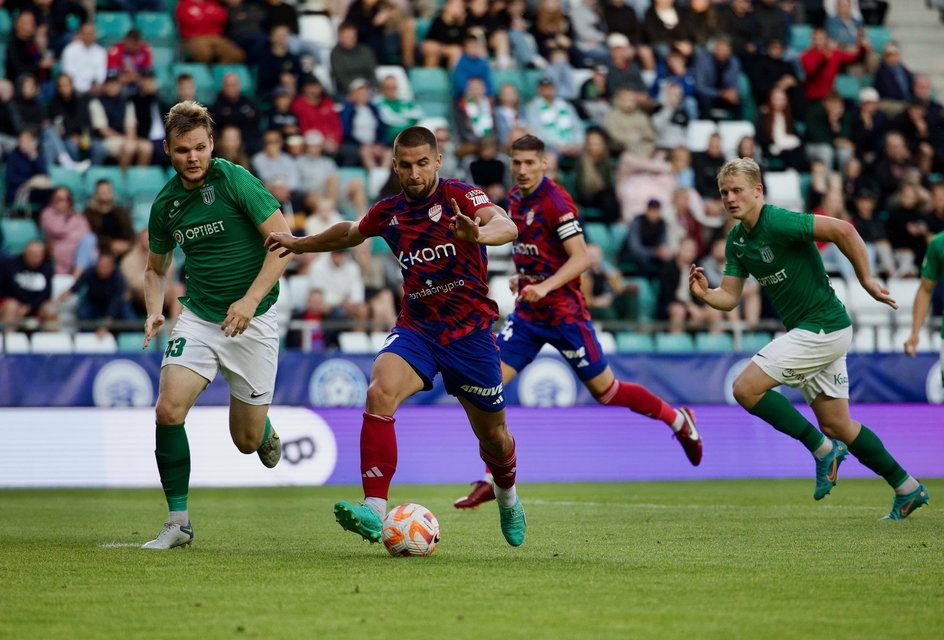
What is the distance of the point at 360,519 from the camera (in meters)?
6.57

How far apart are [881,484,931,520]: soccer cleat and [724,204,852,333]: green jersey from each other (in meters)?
1.30

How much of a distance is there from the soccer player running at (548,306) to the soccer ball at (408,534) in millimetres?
3278

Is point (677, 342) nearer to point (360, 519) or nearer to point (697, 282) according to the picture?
point (697, 282)

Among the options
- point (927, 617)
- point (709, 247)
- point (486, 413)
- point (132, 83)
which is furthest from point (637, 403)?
point (132, 83)

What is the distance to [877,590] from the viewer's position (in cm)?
572

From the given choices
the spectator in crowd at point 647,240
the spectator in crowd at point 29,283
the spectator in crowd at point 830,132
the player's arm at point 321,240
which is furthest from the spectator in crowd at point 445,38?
the player's arm at point 321,240

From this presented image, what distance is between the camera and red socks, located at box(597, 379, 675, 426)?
11.2 m

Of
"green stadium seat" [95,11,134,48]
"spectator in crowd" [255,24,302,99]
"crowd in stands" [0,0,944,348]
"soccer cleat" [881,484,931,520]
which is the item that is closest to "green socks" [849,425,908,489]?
"soccer cleat" [881,484,931,520]

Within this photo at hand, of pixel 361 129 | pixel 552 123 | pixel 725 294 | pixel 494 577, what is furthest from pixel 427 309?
pixel 552 123

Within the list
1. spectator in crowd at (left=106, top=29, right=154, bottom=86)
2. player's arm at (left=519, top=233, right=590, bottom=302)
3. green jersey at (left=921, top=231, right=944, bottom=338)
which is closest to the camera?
player's arm at (left=519, top=233, right=590, bottom=302)

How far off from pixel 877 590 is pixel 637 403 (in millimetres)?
5558

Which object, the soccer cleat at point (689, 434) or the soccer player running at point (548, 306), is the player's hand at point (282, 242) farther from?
the soccer cleat at point (689, 434)

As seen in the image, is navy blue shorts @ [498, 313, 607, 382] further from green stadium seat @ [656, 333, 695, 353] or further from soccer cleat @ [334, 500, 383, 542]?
green stadium seat @ [656, 333, 695, 353]

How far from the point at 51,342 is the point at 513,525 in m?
8.81
